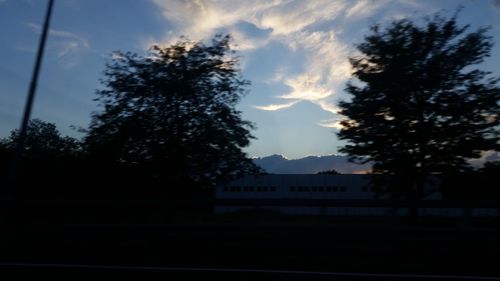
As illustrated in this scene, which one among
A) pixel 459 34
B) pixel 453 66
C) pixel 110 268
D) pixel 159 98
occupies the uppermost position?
pixel 459 34

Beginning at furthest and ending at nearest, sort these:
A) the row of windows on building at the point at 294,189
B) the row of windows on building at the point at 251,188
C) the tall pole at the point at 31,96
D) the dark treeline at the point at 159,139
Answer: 1. the row of windows on building at the point at 251,188
2. the row of windows on building at the point at 294,189
3. the dark treeline at the point at 159,139
4. the tall pole at the point at 31,96

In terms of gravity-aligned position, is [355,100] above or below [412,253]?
above

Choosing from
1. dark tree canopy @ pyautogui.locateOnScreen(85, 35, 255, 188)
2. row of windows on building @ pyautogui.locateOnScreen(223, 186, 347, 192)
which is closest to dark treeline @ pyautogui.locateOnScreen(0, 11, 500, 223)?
dark tree canopy @ pyautogui.locateOnScreen(85, 35, 255, 188)

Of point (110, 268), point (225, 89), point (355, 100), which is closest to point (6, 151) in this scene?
point (225, 89)

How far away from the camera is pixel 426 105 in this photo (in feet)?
75.9

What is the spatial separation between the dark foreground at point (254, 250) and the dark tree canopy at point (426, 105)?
47.2 feet

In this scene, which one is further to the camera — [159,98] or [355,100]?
[355,100]

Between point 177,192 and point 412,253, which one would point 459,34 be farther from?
point 412,253

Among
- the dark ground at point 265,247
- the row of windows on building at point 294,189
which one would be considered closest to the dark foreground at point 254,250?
the dark ground at point 265,247

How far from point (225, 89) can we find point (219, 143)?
272 centimetres

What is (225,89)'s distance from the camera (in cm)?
2080

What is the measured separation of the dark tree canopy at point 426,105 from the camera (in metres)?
23.1

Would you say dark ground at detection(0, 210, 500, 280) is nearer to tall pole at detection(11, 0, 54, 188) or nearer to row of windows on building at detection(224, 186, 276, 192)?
tall pole at detection(11, 0, 54, 188)

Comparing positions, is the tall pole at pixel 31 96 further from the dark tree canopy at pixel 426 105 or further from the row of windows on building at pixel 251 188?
the row of windows on building at pixel 251 188
